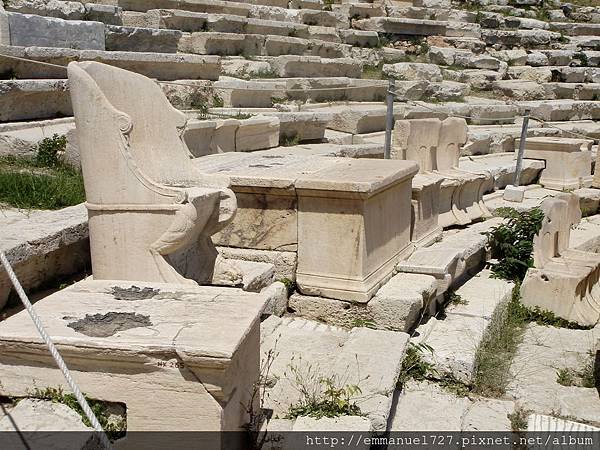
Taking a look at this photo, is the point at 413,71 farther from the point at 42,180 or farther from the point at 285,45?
the point at 42,180

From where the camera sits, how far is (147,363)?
2.72 m

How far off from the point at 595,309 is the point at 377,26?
1361 cm

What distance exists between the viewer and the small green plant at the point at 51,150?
5758 mm

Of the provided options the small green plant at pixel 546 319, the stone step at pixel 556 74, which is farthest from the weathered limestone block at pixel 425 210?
the stone step at pixel 556 74

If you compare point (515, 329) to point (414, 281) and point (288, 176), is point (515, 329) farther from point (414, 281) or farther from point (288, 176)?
point (288, 176)

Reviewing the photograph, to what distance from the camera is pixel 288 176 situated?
17.7 feet

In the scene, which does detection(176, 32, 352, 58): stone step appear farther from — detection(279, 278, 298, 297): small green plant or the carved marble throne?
the carved marble throne

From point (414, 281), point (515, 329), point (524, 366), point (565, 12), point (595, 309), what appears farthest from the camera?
point (565, 12)

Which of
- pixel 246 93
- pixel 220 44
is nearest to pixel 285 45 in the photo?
pixel 220 44

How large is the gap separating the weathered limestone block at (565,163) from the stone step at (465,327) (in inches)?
197

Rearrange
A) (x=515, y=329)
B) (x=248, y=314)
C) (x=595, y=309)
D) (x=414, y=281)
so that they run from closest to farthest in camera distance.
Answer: (x=248, y=314) < (x=414, y=281) < (x=515, y=329) < (x=595, y=309)

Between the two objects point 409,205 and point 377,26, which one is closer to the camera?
point 409,205

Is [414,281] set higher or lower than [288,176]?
lower

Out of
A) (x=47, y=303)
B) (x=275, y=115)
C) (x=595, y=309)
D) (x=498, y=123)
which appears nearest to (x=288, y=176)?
(x=47, y=303)
